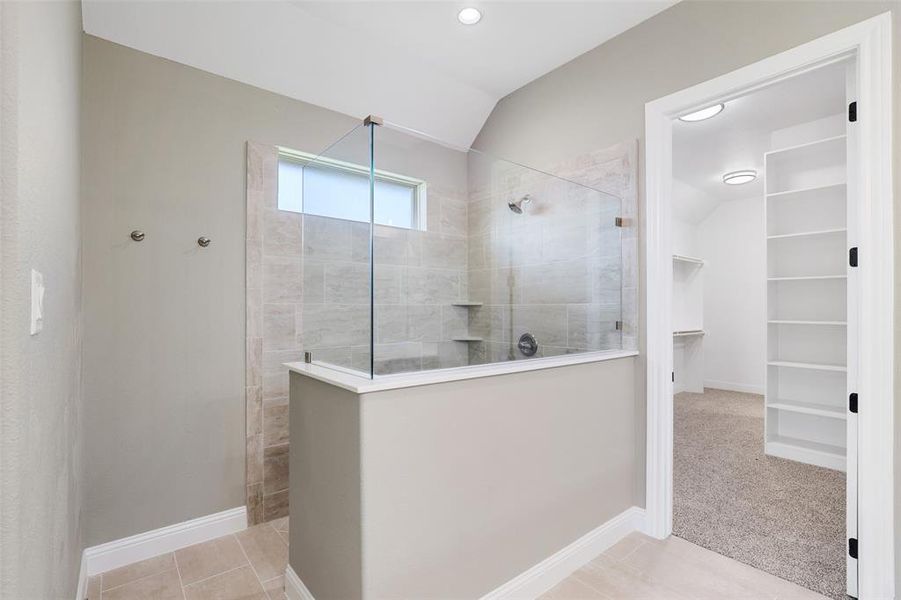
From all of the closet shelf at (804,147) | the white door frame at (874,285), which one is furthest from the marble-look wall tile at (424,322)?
the closet shelf at (804,147)

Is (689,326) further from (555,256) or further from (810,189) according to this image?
(555,256)

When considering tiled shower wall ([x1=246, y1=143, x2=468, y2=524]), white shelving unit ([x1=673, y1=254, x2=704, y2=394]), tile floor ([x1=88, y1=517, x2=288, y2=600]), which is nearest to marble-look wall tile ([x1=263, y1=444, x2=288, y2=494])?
tiled shower wall ([x1=246, y1=143, x2=468, y2=524])

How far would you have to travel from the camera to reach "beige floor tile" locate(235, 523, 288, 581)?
201cm

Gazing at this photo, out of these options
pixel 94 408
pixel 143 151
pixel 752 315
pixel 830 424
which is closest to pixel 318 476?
pixel 94 408

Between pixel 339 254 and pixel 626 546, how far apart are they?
6.64 feet

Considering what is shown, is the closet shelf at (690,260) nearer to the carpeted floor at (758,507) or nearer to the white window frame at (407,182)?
the carpeted floor at (758,507)

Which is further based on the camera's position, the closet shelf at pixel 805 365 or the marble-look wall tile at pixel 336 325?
the closet shelf at pixel 805 365

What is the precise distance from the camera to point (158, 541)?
2141 mm

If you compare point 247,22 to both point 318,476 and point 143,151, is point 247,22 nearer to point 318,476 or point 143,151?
point 143,151

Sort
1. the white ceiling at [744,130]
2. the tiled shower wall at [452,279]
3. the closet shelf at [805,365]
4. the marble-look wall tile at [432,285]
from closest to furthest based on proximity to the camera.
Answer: the tiled shower wall at [452,279] < the marble-look wall tile at [432,285] < the white ceiling at [744,130] < the closet shelf at [805,365]

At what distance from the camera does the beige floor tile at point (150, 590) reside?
1.83 metres

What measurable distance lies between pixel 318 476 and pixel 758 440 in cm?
402

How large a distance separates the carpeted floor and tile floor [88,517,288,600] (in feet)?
6.77

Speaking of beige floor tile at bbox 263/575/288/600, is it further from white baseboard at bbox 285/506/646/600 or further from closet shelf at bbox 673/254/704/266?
closet shelf at bbox 673/254/704/266
